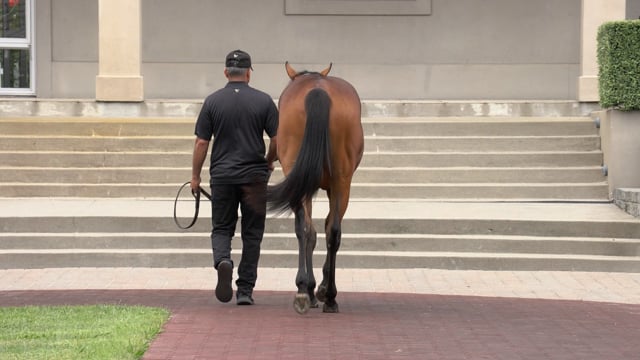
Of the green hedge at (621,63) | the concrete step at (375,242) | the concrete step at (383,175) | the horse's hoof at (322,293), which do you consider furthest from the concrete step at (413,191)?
the horse's hoof at (322,293)

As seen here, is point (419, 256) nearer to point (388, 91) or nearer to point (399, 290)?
point (399, 290)

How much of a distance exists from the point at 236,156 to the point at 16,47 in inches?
476

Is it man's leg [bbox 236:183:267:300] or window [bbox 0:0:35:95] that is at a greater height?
window [bbox 0:0:35:95]

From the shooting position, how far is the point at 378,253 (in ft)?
43.8

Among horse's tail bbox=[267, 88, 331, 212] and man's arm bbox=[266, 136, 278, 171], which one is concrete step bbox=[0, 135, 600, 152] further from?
horse's tail bbox=[267, 88, 331, 212]

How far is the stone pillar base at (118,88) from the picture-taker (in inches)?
744

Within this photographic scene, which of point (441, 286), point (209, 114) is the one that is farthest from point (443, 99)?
point (209, 114)

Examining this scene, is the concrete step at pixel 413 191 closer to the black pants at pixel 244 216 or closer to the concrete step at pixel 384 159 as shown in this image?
the concrete step at pixel 384 159

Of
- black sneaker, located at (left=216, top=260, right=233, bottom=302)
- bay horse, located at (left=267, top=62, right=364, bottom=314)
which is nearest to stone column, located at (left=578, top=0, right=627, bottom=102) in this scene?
bay horse, located at (left=267, top=62, right=364, bottom=314)

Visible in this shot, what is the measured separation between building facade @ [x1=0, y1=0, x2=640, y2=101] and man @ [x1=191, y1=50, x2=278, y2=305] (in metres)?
10.8

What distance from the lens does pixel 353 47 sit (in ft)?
70.5

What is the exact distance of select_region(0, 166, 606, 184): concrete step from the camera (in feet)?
54.7

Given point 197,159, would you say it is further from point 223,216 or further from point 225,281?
point 225,281

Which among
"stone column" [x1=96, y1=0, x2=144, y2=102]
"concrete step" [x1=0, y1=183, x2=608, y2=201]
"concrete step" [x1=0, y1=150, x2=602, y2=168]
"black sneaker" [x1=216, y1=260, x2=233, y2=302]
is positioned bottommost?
"black sneaker" [x1=216, y1=260, x2=233, y2=302]
